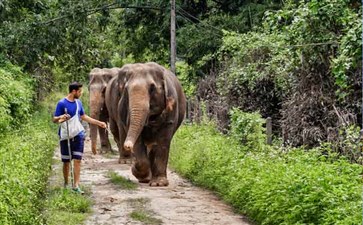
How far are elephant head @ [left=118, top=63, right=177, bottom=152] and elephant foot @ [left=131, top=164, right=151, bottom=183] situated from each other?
1.84ft

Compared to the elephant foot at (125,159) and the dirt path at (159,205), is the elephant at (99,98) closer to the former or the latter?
the elephant foot at (125,159)

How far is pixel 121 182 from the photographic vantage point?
12.2m

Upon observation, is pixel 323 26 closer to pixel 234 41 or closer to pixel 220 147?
pixel 220 147

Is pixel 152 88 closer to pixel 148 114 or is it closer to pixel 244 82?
pixel 148 114

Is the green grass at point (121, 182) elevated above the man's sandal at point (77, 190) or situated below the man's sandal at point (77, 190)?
below

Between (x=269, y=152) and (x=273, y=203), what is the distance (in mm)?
2668

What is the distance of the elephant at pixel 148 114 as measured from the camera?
37.1 ft

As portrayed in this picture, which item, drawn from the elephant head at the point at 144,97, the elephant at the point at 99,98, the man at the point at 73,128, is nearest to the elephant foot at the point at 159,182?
the elephant head at the point at 144,97

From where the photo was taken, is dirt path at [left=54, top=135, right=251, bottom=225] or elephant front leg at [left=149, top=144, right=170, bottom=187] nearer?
dirt path at [left=54, top=135, right=251, bottom=225]

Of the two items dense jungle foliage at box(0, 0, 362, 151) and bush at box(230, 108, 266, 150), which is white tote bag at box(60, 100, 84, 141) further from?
dense jungle foliage at box(0, 0, 362, 151)

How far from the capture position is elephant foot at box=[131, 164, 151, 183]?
11.7m

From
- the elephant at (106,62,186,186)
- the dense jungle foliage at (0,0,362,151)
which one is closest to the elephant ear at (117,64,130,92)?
the elephant at (106,62,186,186)

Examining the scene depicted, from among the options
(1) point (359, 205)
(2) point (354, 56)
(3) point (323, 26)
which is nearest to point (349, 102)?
(3) point (323, 26)

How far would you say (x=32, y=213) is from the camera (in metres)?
7.24
